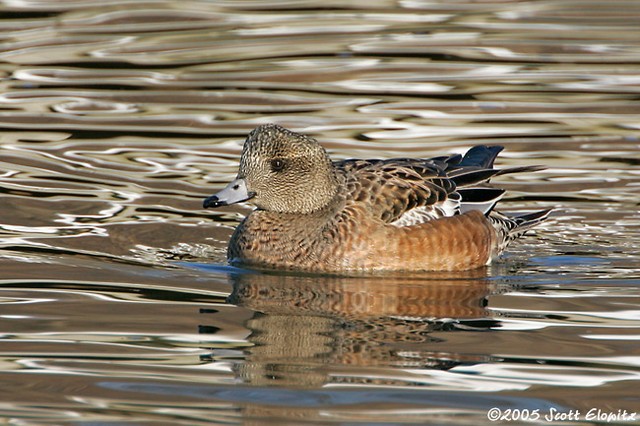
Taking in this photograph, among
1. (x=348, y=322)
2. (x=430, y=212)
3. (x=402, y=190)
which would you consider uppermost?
(x=402, y=190)

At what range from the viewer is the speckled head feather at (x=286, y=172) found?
8.21 m

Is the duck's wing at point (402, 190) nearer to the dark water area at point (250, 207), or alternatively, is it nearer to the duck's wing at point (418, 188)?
the duck's wing at point (418, 188)

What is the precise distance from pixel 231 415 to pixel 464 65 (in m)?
9.16

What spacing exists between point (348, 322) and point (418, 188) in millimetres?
1852

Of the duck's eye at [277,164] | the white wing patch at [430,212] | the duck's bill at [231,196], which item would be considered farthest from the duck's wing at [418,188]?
the duck's bill at [231,196]

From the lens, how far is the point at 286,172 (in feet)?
27.3

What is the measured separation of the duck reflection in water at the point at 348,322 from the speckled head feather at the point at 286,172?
583 mm

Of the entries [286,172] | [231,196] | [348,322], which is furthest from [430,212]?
[348,322]

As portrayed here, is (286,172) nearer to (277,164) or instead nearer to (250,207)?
(277,164)

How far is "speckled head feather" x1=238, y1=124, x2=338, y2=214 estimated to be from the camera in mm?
8211

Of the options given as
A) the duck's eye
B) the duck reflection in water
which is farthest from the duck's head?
the duck reflection in water

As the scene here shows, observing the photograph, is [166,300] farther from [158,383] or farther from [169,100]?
[169,100]

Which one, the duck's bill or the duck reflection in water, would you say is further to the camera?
the duck's bill

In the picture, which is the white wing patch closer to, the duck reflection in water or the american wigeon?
the american wigeon
